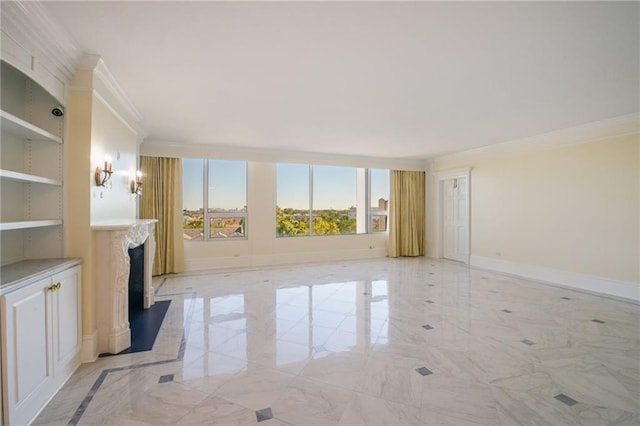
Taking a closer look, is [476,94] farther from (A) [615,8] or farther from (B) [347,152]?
(B) [347,152]

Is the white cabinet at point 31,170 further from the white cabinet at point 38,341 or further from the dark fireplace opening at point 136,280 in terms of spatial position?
the dark fireplace opening at point 136,280

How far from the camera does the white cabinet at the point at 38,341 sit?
1.72m

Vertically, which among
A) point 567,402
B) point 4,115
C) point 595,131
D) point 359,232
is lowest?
point 567,402

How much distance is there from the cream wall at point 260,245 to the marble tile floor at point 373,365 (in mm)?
1824

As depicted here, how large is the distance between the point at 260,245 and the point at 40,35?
5092mm

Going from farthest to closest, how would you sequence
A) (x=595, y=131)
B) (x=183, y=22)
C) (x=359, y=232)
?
1. (x=359, y=232)
2. (x=595, y=131)
3. (x=183, y=22)

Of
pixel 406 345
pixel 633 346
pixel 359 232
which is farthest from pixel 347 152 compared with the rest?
pixel 633 346

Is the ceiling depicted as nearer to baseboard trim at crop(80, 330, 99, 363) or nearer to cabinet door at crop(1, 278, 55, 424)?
cabinet door at crop(1, 278, 55, 424)

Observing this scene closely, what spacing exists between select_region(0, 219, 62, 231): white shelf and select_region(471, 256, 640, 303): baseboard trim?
6808 mm

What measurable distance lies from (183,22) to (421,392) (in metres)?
3.20

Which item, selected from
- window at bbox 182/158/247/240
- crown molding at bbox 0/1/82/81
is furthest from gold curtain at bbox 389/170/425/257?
crown molding at bbox 0/1/82/81

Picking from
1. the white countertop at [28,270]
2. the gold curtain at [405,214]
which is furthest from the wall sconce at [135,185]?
the gold curtain at [405,214]

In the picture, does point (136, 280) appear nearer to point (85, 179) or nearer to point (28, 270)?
point (85, 179)

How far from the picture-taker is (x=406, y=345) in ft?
9.68
